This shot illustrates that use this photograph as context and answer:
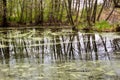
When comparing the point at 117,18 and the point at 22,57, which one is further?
the point at 117,18

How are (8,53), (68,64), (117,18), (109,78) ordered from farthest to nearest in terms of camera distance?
(117,18)
(8,53)
(68,64)
(109,78)

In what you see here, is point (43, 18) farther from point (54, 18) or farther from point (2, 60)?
point (2, 60)

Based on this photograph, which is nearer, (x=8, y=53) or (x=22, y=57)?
(x=22, y=57)

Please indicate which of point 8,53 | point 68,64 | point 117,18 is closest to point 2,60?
point 8,53

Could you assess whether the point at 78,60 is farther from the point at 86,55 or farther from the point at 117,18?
the point at 117,18

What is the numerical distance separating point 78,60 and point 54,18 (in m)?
27.8

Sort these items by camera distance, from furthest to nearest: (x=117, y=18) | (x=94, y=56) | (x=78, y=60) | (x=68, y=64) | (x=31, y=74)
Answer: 1. (x=117, y=18)
2. (x=94, y=56)
3. (x=78, y=60)
4. (x=68, y=64)
5. (x=31, y=74)

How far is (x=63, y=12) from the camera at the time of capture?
121 feet

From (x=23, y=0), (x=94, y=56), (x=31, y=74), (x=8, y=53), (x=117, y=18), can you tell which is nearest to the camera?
(x=31, y=74)

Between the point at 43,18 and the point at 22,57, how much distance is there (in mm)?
26579

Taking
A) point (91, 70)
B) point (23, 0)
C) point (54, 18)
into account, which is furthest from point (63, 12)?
point (91, 70)

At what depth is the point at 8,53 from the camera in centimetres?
1023

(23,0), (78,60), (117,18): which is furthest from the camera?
(23,0)

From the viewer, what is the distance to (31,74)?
685 cm
